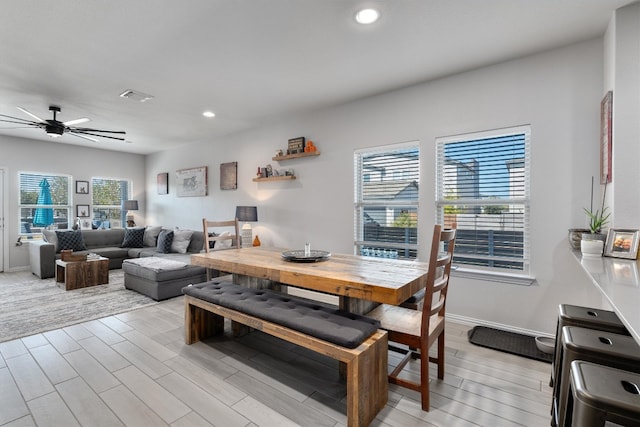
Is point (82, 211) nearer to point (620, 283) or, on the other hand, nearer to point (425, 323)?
point (425, 323)

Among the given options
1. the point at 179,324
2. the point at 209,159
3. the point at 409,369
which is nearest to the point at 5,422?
the point at 179,324

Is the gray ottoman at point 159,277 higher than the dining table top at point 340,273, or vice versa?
the dining table top at point 340,273

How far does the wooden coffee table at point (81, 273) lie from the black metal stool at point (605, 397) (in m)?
5.59

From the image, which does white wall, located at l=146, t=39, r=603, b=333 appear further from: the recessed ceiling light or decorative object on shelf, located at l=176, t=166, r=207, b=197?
decorative object on shelf, located at l=176, t=166, r=207, b=197

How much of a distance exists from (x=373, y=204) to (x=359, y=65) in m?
1.65

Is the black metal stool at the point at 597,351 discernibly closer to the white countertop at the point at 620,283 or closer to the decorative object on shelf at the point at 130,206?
the white countertop at the point at 620,283

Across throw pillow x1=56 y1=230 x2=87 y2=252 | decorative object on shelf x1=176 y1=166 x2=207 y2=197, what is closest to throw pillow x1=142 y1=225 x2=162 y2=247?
decorative object on shelf x1=176 y1=166 x2=207 y2=197

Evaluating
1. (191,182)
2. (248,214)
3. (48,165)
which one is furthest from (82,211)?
(248,214)

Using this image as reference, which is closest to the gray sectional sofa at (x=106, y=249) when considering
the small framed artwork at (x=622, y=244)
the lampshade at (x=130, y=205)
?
the lampshade at (x=130, y=205)

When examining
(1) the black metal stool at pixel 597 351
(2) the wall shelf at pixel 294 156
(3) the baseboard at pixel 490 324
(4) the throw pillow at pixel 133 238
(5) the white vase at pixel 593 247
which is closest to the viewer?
(1) the black metal stool at pixel 597 351

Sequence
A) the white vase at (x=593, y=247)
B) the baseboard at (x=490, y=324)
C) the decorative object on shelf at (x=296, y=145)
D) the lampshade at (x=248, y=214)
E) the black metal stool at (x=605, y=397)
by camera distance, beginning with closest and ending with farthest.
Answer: the black metal stool at (x=605, y=397) → the white vase at (x=593, y=247) → the baseboard at (x=490, y=324) → the decorative object on shelf at (x=296, y=145) → the lampshade at (x=248, y=214)

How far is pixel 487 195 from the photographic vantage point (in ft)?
10.3

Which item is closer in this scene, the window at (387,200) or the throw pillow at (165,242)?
the window at (387,200)

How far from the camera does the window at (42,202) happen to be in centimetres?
609
